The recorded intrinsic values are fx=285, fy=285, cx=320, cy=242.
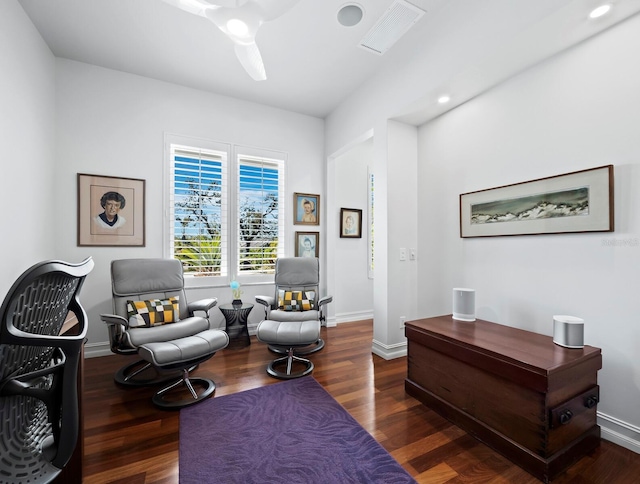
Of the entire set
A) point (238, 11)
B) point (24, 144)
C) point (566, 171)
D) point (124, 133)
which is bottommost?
point (566, 171)

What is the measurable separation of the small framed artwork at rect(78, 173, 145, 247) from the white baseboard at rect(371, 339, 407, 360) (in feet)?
9.52

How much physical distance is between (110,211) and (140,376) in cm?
177

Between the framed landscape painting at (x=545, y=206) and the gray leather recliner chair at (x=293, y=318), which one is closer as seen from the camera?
the framed landscape painting at (x=545, y=206)

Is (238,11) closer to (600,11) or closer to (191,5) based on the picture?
(191,5)

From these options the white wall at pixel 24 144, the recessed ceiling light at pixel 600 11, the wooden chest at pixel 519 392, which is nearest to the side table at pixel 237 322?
the white wall at pixel 24 144

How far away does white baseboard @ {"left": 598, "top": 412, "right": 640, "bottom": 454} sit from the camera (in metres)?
1.67

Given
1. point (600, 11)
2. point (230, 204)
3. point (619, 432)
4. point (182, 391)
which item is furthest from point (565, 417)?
point (230, 204)

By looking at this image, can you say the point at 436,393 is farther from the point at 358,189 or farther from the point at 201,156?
the point at 201,156

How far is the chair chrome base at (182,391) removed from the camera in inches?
83.7

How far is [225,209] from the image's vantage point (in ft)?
12.0

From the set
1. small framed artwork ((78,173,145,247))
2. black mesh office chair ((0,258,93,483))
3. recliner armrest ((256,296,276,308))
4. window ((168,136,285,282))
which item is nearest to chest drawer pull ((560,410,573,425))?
black mesh office chair ((0,258,93,483))

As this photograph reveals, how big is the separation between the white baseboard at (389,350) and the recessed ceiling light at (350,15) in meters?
3.09

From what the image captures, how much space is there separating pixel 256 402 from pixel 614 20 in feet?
11.4

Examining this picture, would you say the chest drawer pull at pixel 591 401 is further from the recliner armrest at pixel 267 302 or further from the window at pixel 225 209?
the window at pixel 225 209
